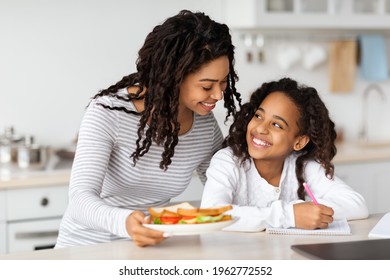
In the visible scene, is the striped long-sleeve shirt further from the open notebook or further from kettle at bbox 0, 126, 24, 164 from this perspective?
kettle at bbox 0, 126, 24, 164

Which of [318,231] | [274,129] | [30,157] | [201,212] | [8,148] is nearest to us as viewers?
[201,212]

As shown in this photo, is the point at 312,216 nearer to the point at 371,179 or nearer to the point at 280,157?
the point at 280,157

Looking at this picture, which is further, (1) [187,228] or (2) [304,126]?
(2) [304,126]

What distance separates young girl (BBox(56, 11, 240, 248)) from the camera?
1.82 m

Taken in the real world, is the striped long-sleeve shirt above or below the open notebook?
above

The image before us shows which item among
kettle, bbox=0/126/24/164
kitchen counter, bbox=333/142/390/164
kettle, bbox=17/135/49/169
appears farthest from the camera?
kitchen counter, bbox=333/142/390/164

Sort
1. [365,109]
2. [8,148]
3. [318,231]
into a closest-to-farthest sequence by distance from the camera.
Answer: [318,231]
[8,148]
[365,109]

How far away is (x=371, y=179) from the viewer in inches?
142

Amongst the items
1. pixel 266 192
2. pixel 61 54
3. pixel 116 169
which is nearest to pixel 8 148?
pixel 61 54

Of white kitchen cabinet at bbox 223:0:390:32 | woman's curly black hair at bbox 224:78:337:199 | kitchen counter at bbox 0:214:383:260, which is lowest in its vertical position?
kitchen counter at bbox 0:214:383:260

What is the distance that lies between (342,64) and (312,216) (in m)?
2.38

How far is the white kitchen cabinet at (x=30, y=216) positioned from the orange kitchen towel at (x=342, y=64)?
1.75m

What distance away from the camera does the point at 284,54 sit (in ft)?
12.9

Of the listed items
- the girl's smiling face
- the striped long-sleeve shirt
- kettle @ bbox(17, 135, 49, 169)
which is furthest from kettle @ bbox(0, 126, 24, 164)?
the girl's smiling face
